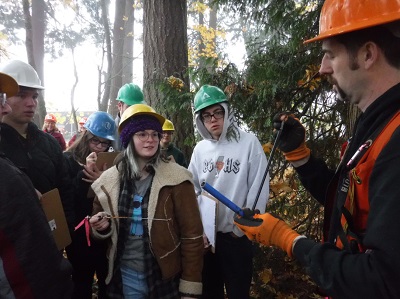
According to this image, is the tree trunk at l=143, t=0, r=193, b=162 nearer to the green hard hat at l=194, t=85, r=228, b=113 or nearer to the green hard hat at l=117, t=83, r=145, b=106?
the green hard hat at l=117, t=83, r=145, b=106

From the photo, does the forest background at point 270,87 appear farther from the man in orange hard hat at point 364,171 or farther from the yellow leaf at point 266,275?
the man in orange hard hat at point 364,171

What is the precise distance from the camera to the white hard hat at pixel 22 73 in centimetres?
264

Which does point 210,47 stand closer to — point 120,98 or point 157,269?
point 120,98

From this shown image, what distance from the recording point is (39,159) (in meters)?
2.68

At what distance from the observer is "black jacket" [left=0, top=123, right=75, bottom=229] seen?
2.54 meters

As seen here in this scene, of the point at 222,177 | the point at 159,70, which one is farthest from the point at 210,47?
the point at 222,177

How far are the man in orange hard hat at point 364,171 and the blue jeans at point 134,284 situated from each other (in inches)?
46.4

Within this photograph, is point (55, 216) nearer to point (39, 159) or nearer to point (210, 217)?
point (39, 159)

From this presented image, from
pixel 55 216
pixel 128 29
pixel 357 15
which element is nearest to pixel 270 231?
pixel 357 15

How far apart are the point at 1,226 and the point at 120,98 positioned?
3.02 metres

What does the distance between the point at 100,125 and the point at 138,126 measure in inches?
38.2

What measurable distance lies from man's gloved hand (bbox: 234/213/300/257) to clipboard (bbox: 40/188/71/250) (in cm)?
137

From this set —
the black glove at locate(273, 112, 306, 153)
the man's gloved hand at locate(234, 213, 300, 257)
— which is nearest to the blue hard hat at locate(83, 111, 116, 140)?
the black glove at locate(273, 112, 306, 153)

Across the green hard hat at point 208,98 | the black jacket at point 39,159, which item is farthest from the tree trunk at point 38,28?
the green hard hat at point 208,98
